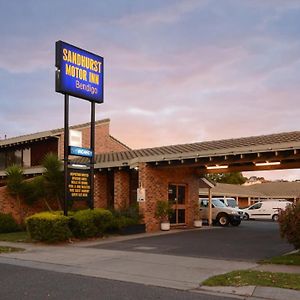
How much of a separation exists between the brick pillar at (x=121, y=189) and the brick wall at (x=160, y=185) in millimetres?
1462

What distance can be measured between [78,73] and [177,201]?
969cm

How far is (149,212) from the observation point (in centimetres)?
2341

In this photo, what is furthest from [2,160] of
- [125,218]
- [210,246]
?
[210,246]

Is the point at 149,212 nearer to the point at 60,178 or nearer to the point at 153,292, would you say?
the point at 60,178

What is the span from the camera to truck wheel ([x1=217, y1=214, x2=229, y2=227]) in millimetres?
29578

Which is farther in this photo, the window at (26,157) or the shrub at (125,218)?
the window at (26,157)

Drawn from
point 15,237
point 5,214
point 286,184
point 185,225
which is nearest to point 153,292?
point 15,237

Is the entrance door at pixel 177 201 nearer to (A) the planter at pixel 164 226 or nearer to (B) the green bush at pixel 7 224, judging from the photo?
(A) the planter at pixel 164 226

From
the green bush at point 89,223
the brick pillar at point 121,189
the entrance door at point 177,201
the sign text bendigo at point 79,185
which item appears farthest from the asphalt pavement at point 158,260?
the entrance door at point 177,201

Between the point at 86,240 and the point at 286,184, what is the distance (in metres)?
49.7

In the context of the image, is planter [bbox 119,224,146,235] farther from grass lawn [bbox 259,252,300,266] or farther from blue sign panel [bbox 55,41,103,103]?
grass lawn [bbox 259,252,300,266]

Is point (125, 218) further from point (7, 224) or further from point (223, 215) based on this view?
point (223, 215)

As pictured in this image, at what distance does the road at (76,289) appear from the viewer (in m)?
8.59

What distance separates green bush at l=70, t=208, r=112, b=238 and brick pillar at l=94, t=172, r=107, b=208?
6063 mm
